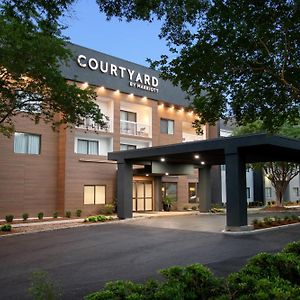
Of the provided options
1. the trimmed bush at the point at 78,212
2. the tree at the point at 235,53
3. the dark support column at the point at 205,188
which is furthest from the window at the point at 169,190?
the tree at the point at 235,53

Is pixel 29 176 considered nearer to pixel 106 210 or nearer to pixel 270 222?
pixel 106 210

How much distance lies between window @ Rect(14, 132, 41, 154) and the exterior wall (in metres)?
0.30

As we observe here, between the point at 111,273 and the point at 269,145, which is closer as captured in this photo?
the point at 111,273

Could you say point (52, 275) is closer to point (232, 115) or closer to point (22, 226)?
point (232, 115)

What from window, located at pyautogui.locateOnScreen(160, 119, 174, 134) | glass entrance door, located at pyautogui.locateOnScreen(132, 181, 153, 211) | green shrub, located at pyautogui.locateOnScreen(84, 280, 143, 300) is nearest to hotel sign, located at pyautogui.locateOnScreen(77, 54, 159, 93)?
window, located at pyautogui.locateOnScreen(160, 119, 174, 134)

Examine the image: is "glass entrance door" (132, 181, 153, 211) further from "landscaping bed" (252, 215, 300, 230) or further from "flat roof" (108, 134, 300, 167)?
"landscaping bed" (252, 215, 300, 230)

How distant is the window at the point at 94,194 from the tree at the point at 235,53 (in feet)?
66.5

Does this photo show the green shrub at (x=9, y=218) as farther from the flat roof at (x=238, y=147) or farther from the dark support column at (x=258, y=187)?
the dark support column at (x=258, y=187)

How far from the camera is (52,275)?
975 centimetres

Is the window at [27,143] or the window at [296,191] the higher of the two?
the window at [27,143]

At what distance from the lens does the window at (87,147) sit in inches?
1224

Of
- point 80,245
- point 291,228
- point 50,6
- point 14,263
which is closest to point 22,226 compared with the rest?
point 80,245

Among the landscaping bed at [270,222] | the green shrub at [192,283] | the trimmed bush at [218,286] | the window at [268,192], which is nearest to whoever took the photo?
the trimmed bush at [218,286]

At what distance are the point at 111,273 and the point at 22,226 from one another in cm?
1390
